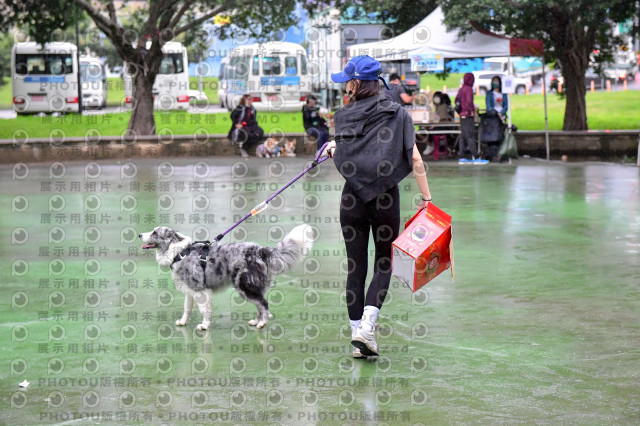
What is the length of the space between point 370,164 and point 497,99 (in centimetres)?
1418

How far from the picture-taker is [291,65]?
3456cm

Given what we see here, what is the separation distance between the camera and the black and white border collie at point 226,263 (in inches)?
266

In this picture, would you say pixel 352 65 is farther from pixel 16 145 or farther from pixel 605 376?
Result: pixel 16 145

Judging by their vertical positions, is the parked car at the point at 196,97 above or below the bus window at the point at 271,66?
below

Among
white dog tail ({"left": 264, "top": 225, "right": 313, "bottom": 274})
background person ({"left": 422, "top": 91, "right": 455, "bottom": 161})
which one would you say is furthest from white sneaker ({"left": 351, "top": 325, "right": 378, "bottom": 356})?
background person ({"left": 422, "top": 91, "right": 455, "bottom": 161})

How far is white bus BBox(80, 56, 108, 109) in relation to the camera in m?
42.2

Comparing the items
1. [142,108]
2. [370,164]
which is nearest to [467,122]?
[142,108]

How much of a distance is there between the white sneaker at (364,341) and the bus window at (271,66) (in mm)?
28492

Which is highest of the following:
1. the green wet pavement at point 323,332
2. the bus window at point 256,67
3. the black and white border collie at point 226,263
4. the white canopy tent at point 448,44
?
the bus window at point 256,67

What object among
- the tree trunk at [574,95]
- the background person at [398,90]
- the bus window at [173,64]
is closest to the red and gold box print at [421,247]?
the background person at [398,90]

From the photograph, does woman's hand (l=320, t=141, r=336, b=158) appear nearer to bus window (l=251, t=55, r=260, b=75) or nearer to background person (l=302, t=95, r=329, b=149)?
background person (l=302, t=95, r=329, b=149)

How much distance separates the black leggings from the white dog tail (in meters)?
0.64

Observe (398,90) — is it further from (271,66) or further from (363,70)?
(271,66)

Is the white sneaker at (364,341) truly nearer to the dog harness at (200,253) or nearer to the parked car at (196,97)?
the dog harness at (200,253)
